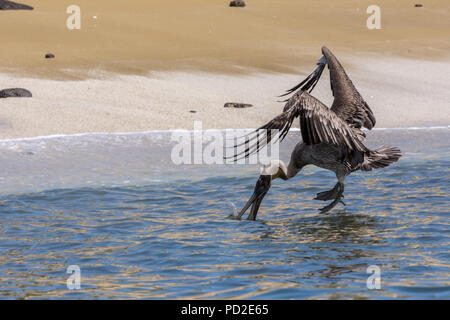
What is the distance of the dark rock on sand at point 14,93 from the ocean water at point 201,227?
2368mm

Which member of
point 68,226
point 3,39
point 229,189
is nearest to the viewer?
point 68,226

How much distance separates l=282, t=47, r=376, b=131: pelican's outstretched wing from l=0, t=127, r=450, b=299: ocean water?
90 cm

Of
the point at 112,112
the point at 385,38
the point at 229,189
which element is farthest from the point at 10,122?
the point at 385,38

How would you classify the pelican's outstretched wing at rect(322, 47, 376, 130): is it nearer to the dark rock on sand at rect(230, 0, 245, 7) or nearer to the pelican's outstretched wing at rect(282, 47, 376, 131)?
the pelican's outstretched wing at rect(282, 47, 376, 131)

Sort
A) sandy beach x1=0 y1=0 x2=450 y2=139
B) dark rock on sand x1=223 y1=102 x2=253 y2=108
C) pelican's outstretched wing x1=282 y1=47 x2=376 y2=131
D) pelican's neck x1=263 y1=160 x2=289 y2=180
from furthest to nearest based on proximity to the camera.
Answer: dark rock on sand x1=223 y1=102 x2=253 y2=108 < sandy beach x1=0 y1=0 x2=450 y2=139 < pelican's outstretched wing x1=282 y1=47 x2=376 y2=131 < pelican's neck x1=263 y1=160 x2=289 y2=180

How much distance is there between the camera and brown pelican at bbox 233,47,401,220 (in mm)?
7402

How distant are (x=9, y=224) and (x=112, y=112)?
17.5 ft

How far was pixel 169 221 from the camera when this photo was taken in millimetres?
8250

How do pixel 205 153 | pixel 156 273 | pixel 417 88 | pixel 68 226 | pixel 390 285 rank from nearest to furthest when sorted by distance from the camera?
pixel 390 285, pixel 156 273, pixel 68 226, pixel 205 153, pixel 417 88

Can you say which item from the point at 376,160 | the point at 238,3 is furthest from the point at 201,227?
the point at 238,3

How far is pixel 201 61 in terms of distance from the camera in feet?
59.0

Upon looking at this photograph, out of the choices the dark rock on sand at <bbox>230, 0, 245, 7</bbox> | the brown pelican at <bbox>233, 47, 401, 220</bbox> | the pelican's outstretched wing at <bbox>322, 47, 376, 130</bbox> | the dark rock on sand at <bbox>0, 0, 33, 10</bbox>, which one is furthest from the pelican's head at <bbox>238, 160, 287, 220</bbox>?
the dark rock on sand at <bbox>230, 0, 245, 7</bbox>

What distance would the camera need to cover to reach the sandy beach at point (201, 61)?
13.2 m

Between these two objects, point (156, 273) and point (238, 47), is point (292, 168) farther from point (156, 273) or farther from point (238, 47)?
point (238, 47)
